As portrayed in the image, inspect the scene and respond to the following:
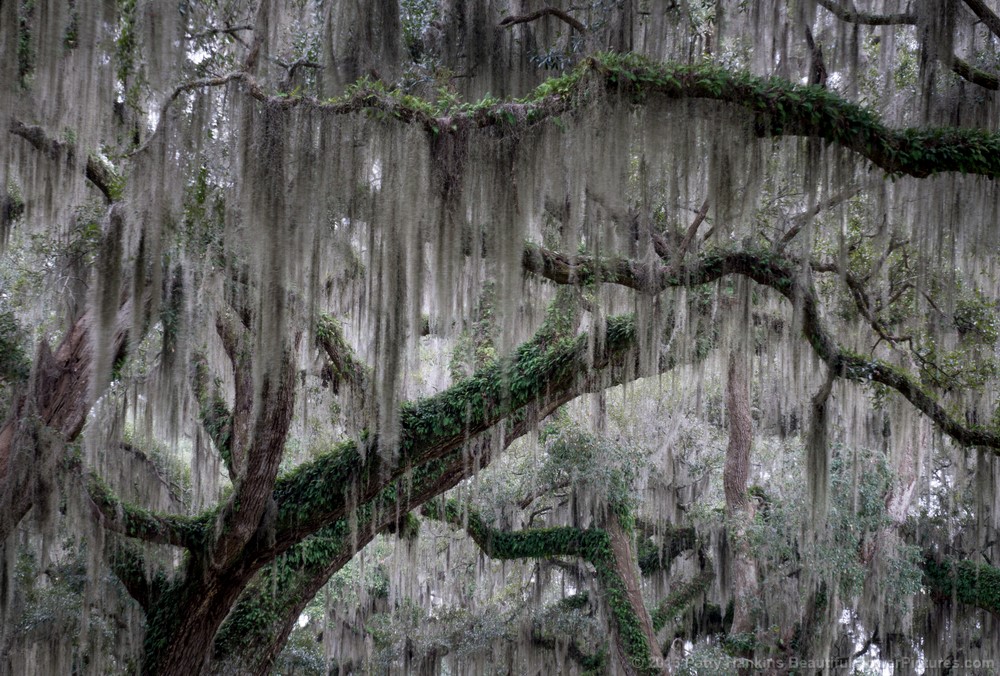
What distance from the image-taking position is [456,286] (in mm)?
5555

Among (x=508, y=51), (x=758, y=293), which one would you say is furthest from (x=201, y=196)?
(x=758, y=293)

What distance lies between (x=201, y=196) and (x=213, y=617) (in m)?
2.97

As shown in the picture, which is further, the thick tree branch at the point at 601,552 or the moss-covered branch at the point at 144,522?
the thick tree branch at the point at 601,552

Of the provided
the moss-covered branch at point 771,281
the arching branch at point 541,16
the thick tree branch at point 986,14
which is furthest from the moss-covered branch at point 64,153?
the thick tree branch at point 986,14

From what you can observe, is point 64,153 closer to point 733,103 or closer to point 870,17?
point 733,103

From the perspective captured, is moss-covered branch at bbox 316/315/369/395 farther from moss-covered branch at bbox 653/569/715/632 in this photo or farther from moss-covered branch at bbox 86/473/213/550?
moss-covered branch at bbox 653/569/715/632

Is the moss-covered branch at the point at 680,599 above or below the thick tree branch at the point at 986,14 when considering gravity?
below

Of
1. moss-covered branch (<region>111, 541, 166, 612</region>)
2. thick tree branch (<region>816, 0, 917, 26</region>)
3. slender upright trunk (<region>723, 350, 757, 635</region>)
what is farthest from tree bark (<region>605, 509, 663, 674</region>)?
Answer: thick tree branch (<region>816, 0, 917, 26</region>)

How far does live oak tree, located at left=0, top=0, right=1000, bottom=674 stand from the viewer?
4625 mm

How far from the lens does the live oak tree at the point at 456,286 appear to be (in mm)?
4625

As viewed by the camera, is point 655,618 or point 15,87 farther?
point 655,618

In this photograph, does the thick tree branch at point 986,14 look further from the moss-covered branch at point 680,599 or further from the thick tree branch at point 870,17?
the moss-covered branch at point 680,599

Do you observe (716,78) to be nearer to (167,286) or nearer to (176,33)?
(176,33)

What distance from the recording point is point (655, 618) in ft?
36.5
